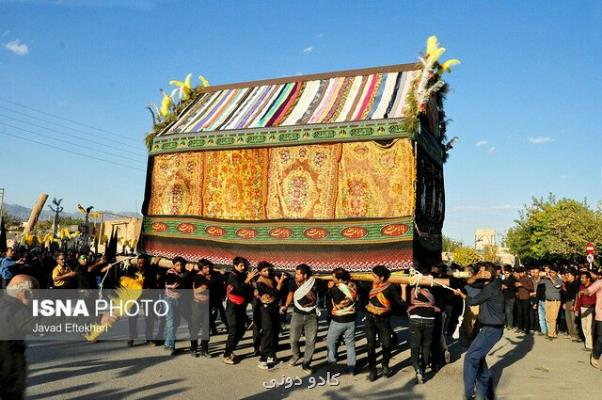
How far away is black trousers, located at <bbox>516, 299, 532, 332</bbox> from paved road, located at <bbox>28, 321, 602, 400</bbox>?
12.7ft

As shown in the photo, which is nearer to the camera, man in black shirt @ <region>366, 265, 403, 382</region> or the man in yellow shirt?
man in black shirt @ <region>366, 265, 403, 382</region>

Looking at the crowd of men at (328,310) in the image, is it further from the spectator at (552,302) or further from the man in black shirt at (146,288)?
the spectator at (552,302)

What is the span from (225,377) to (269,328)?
1.28m

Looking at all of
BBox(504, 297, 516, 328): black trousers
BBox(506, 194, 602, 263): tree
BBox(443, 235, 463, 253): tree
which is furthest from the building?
BBox(504, 297, 516, 328): black trousers

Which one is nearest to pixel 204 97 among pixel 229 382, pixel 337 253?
pixel 337 253

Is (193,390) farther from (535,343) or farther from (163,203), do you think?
(535,343)

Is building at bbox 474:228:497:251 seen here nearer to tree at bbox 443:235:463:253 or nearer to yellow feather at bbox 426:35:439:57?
tree at bbox 443:235:463:253

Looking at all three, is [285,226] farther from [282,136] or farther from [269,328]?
[269,328]

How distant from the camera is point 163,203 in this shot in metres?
12.2

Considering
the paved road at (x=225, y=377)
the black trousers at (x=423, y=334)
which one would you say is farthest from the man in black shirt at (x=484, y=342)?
the black trousers at (x=423, y=334)

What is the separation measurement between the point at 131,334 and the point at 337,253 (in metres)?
4.39

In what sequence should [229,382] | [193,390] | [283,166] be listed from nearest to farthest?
[193,390], [229,382], [283,166]

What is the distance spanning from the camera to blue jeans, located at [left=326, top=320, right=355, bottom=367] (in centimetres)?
809

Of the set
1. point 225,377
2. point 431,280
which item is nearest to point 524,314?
point 431,280
